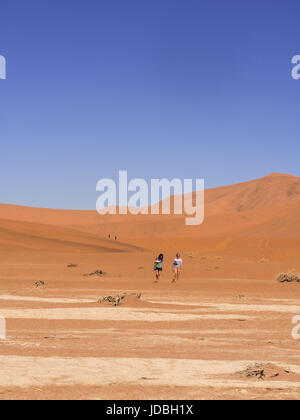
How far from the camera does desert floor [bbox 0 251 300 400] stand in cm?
746

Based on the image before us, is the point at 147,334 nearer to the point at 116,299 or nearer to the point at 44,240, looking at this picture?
the point at 116,299

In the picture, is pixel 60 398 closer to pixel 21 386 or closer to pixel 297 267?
pixel 21 386

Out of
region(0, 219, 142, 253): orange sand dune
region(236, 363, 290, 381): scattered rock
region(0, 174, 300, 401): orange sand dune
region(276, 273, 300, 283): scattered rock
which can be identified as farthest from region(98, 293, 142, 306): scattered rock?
region(0, 219, 142, 253): orange sand dune

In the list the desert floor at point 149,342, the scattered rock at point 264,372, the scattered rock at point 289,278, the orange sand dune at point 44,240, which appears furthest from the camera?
the orange sand dune at point 44,240

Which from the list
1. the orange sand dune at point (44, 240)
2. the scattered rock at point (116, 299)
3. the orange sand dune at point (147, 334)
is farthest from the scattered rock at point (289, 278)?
the orange sand dune at point (44, 240)

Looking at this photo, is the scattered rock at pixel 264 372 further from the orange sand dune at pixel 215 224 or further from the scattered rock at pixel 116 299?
the orange sand dune at pixel 215 224

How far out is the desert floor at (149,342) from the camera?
294 inches

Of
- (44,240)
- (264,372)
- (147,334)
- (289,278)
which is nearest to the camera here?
(264,372)

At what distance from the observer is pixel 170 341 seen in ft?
36.9

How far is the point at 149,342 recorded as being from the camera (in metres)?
11.1

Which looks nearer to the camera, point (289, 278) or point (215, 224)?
point (289, 278)

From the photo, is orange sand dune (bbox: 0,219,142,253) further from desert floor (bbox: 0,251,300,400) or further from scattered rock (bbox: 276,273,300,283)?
desert floor (bbox: 0,251,300,400)

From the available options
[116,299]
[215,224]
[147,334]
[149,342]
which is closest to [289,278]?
[116,299]

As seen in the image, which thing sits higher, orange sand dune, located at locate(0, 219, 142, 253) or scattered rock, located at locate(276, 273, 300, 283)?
orange sand dune, located at locate(0, 219, 142, 253)
